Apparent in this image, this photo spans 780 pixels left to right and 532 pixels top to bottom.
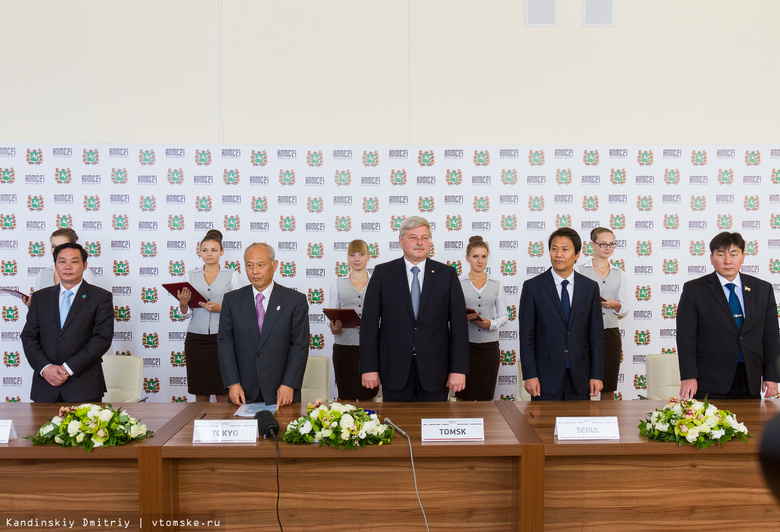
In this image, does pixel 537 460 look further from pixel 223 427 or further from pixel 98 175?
pixel 98 175

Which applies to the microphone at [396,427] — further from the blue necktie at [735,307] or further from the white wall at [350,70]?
the white wall at [350,70]

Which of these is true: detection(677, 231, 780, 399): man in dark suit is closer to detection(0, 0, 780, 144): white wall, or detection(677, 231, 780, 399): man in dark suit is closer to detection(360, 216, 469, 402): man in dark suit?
detection(360, 216, 469, 402): man in dark suit

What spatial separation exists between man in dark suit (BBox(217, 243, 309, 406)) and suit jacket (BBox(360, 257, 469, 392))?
0.39 metres

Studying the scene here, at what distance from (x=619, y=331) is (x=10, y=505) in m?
4.23

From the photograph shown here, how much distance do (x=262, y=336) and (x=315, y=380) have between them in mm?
826

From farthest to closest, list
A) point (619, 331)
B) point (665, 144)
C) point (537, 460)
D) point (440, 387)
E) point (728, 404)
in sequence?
point (665, 144), point (619, 331), point (440, 387), point (728, 404), point (537, 460)

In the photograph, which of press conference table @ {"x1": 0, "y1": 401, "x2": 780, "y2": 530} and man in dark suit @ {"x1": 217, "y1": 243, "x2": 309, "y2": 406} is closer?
press conference table @ {"x1": 0, "y1": 401, "x2": 780, "y2": 530}

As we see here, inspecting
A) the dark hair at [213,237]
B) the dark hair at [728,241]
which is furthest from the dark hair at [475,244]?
the dark hair at [213,237]

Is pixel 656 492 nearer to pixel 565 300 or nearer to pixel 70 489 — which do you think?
pixel 565 300

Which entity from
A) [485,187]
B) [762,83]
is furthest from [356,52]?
[762,83]

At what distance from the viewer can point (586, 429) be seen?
2225 mm

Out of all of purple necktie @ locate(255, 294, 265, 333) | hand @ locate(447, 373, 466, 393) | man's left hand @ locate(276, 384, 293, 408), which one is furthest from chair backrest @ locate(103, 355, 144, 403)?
hand @ locate(447, 373, 466, 393)

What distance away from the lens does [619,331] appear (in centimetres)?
491

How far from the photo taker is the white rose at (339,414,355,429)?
213cm
